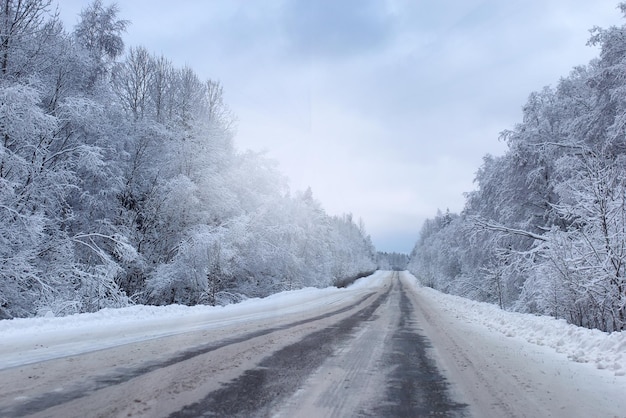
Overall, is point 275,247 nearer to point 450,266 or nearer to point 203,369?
point 203,369

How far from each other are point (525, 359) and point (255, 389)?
5506 mm

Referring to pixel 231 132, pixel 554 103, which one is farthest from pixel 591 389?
pixel 231 132

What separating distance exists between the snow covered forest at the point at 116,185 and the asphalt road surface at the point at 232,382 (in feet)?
24.6

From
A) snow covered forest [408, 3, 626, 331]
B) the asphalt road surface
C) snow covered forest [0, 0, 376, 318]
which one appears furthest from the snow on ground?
snow covered forest [0, 0, 376, 318]

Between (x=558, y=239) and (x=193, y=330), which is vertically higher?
(x=558, y=239)

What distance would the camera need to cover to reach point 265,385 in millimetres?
5254

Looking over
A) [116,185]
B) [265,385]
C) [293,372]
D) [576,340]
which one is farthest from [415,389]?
[116,185]

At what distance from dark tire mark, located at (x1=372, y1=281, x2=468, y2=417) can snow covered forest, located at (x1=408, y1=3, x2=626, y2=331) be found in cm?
549

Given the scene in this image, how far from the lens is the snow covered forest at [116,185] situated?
13.6m

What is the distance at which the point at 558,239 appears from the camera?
12438 millimetres

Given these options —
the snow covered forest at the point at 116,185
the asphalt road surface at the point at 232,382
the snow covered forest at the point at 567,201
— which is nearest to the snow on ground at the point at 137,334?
the asphalt road surface at the point at 232,382

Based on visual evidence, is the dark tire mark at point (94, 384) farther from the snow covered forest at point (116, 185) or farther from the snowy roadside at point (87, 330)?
the snow covered forest at point (116, 185)

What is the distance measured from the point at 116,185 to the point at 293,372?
53.1 ft

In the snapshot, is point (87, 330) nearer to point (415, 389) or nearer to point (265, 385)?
point (265, 385)
